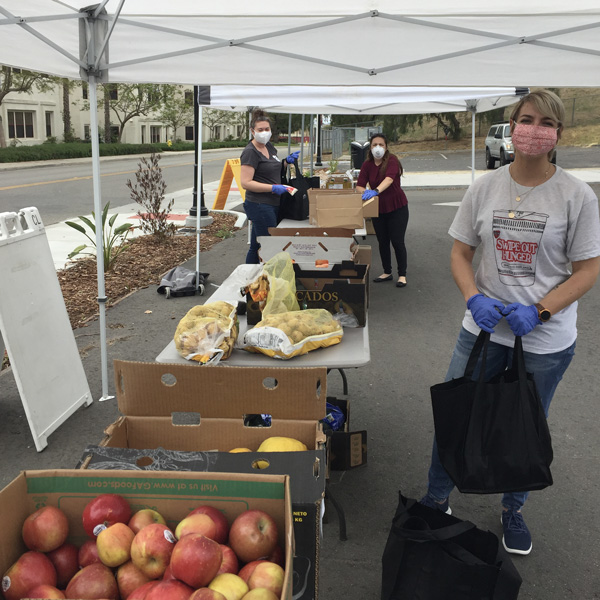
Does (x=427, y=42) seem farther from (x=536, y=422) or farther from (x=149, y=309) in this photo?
(x=149, y=309)

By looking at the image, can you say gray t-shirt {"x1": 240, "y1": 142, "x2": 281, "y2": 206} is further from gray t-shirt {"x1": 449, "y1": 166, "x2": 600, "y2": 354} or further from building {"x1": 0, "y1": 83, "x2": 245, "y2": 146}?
building {"x1": 0, "y1": 83, "x2": 245, "y2": 146}

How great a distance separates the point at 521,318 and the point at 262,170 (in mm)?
4552

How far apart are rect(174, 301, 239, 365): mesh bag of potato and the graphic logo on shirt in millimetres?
1297

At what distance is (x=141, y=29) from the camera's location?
385cm

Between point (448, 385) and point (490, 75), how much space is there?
A: 2.66m

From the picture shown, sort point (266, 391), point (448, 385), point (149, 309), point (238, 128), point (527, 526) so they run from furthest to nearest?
point (238, 128) < point (149, 309) < point (527, 526) < point (448, 385) < point (266, 391)

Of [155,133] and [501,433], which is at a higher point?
[155,133]

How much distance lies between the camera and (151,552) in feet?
4.62

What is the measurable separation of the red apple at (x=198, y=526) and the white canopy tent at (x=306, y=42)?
3.05 metres

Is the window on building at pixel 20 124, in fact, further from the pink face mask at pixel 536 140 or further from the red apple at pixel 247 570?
the red apple at pixel 247 570

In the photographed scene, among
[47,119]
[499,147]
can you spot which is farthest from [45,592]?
[47,119]

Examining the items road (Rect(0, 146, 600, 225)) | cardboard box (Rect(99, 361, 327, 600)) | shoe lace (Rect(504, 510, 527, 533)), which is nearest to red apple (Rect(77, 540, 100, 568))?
cardboard box (Rect(99, 361, 327, 600))

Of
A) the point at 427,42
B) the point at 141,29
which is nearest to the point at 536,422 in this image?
the point at 427,42

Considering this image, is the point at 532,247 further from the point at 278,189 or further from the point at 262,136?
the point at 262,136
